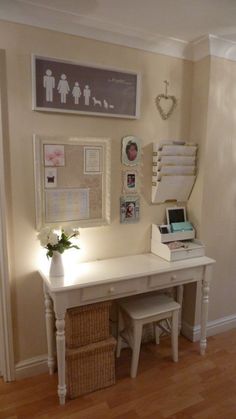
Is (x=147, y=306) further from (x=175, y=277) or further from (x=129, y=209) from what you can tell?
(x=129, y=209)

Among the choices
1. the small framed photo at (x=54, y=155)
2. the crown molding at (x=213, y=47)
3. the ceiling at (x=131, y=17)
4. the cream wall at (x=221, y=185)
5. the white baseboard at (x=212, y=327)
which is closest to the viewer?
the ceiling at (x=131, y=17)

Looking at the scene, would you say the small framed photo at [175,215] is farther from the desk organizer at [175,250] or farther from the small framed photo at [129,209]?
the small framed photo at [129,209]

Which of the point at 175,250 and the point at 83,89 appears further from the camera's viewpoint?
the point at 175,250

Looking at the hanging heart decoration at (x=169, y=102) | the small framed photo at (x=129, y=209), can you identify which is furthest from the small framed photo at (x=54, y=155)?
the hanging heart decoration at (x=169, y=102)

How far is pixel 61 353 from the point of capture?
5.68 ft

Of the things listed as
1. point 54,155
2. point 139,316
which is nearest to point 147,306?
point 139,316

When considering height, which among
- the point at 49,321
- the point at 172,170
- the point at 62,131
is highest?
the point at 62,131

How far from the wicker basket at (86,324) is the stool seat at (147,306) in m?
0.20

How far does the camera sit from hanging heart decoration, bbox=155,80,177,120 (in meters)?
2.20

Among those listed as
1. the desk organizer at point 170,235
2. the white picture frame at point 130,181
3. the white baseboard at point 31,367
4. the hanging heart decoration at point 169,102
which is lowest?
the white baseboard at point 31,367

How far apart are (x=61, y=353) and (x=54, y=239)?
684 mm

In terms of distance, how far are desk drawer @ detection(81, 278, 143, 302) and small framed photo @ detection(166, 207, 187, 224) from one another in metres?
0.63

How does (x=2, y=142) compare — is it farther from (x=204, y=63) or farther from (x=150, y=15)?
(x=204, y=63)

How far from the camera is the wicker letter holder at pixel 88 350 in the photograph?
72.0 inches
